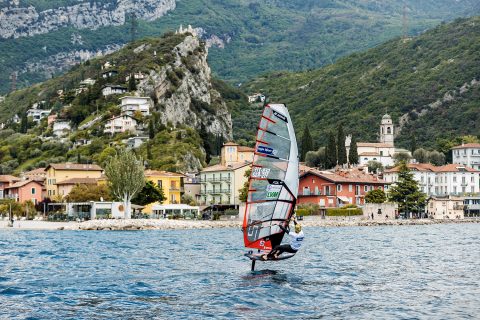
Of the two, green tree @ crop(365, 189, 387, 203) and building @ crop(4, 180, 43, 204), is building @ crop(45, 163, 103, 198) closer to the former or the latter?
building @ crop(4, 180, 43, 204)

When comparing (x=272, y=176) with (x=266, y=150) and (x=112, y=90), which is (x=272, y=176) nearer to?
(x=266, y=150)

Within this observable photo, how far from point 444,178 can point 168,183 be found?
50.5m

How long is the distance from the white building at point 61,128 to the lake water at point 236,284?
114m

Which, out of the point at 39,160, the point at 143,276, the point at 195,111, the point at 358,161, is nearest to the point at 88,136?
the point at 39,160

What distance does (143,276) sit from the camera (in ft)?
117

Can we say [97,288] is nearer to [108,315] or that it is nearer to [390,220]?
[108,315]

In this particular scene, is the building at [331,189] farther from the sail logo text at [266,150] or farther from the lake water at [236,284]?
the sail logo text at [266,150]

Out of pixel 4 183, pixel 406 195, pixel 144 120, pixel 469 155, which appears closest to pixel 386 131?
pixel 469 155

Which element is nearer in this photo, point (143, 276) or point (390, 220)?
point (143, 276)

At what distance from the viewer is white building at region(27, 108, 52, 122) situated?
188 meters

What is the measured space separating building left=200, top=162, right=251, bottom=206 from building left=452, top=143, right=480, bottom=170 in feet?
187

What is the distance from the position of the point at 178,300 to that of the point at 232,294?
7.58 ft

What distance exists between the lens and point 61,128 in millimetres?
163875

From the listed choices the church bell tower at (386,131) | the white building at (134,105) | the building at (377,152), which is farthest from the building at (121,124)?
the church bell tower at (386,131)
